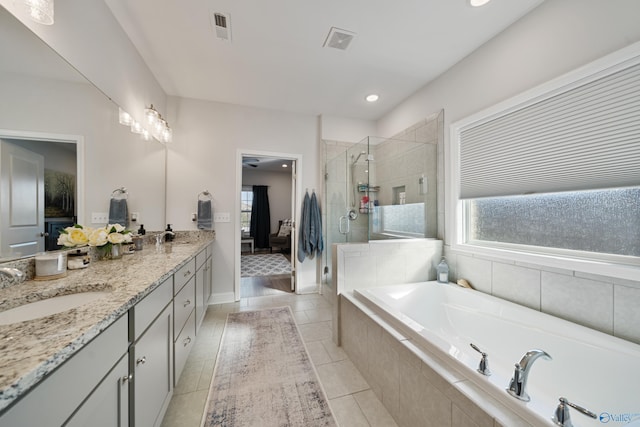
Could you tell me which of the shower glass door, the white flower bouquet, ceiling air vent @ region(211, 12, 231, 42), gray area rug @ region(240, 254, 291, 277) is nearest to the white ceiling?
ceiling air vent @ region(211, 12, 231, 42)

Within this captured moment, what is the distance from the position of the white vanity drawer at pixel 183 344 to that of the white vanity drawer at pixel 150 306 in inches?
14.8

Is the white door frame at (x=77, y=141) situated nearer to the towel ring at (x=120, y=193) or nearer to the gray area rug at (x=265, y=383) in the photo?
the towel ring at (x=120, y=193)

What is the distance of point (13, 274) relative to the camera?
98cm

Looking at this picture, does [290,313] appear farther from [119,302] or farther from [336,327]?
[119,302]

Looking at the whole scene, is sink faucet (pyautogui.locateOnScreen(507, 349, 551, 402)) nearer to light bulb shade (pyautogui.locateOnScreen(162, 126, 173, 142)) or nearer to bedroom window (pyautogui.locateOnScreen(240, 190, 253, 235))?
light bulb shade (pyautogui.locateOnScreen(162, 126, 173, 142))

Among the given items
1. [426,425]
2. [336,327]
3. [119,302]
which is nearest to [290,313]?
[336,327]

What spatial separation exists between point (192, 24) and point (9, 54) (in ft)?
3.79

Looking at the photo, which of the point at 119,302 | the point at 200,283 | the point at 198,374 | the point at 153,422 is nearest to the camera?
the point at 119,302

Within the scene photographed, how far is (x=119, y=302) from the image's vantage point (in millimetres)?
826

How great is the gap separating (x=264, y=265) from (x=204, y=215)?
2.42m

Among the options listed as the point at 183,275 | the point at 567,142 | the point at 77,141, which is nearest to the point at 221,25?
the point at 77,141

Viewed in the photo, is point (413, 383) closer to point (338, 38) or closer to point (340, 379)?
point (340, 379)

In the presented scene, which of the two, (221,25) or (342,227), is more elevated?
(221,25)

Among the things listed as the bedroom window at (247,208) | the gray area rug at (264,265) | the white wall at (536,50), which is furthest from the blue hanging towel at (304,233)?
the bedroom window at (247,208)
